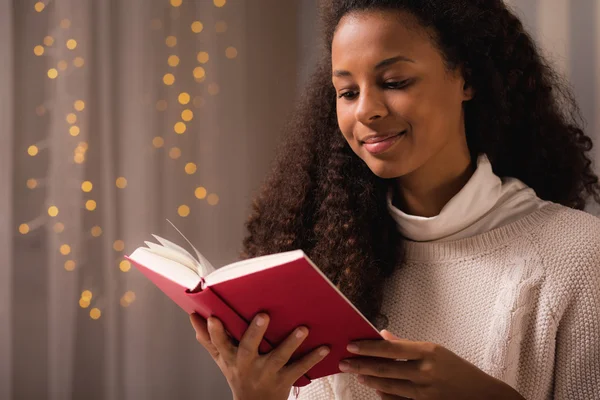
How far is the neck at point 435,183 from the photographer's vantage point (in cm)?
124

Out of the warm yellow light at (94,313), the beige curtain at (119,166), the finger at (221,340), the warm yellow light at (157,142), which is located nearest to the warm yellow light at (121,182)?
the beige curtain at (119,166)

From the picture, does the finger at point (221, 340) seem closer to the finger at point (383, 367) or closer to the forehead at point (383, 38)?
the finger at point (383, 367)

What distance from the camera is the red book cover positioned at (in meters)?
0.81

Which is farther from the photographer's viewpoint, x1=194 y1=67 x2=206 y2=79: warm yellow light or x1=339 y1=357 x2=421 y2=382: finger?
x1=194 y1=67 x2=206 y2=79: warm yellow light

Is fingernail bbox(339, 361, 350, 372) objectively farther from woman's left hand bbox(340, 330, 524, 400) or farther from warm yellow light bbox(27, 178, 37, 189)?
warm yellow light bbox(27, 178, 37, 189)

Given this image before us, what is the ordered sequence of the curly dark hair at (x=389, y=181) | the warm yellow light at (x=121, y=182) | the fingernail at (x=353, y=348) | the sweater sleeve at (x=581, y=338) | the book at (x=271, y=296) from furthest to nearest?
the warm yellow light at (x=121, y=182), the curly dark hair at (x=389, y=181), the sweater sleeve at (x=581, y=338), the fingernail at (x=353, y=348), the book at (x=271, y=296)

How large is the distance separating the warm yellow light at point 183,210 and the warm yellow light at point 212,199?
74 millimetres

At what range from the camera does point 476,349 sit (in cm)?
118

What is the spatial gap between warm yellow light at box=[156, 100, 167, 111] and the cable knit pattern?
3.76ft

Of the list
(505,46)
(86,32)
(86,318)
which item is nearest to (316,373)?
(505,46)

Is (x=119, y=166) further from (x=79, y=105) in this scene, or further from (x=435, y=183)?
(x=435, y=183)

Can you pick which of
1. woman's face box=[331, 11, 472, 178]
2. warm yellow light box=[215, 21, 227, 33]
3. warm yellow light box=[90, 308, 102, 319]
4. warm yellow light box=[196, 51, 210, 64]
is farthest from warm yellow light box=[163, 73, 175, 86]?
woman's face box=[331, 11, 472, 178]

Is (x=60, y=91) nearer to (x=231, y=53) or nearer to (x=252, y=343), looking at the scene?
(x=231, y=53)

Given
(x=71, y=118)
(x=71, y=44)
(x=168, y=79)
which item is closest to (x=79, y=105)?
(x=71, y=118)
